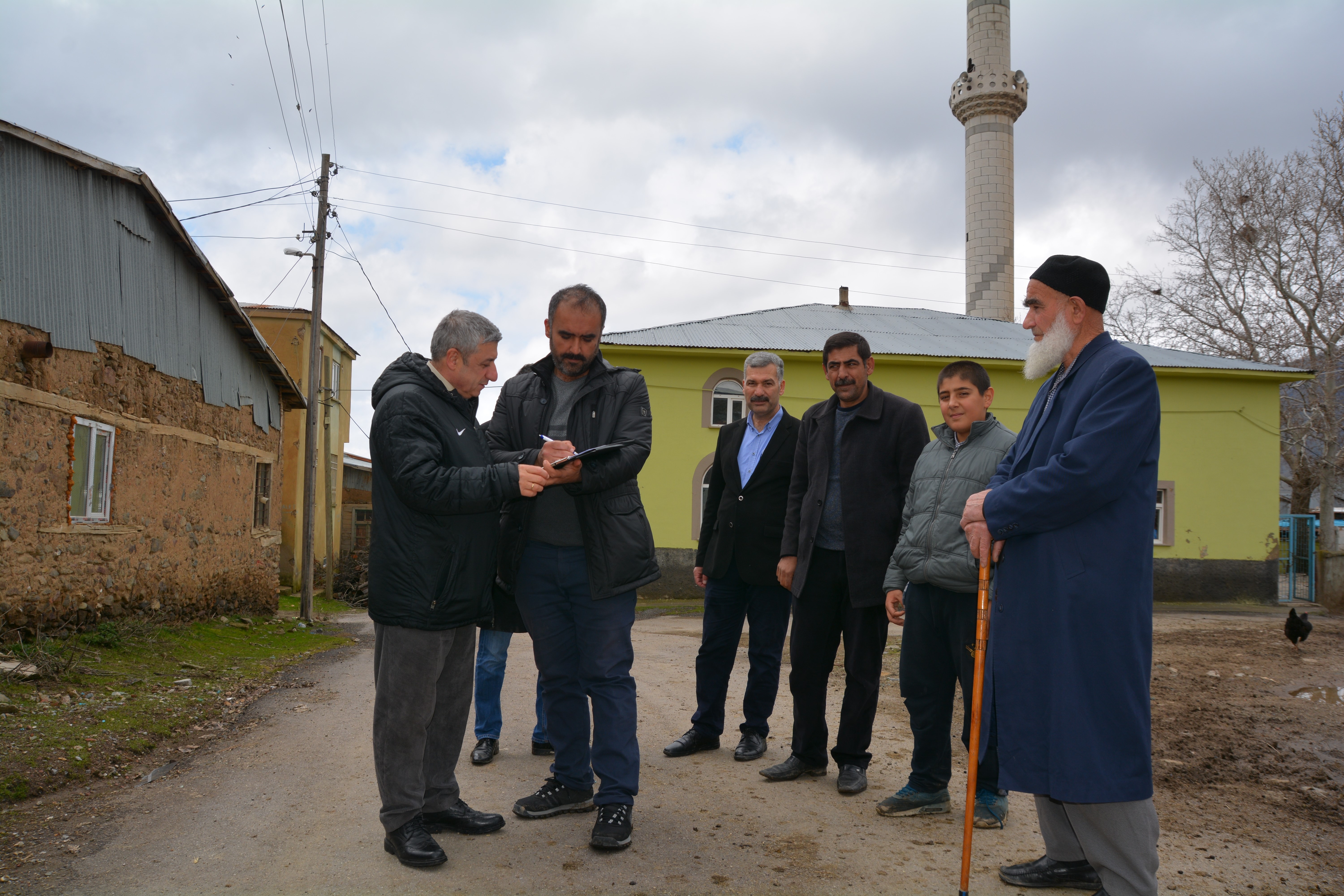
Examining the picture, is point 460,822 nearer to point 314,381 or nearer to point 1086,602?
point 1086,602

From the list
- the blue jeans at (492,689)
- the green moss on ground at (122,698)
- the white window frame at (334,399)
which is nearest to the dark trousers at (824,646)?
the blue jeans at (492,689)

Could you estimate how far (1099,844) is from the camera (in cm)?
256

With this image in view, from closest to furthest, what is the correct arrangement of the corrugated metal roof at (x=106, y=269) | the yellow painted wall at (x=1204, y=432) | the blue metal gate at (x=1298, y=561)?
the corrugated metal roof at (x=106, y=269) < the yellow painted wall at (x=1204, y=432) < the blue metal gate at (x=1298, y=561)

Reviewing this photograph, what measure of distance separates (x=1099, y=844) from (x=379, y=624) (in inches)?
98.0

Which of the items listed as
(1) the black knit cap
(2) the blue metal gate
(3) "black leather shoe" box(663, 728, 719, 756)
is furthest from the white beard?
(2) the blue metal gate

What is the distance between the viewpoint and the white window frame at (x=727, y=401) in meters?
19.4

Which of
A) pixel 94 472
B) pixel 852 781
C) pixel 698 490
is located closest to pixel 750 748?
pixel 852 781

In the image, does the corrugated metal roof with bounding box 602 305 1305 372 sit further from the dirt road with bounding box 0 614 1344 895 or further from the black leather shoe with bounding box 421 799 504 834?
the black leather shoe with bounding box 421 799 504 834

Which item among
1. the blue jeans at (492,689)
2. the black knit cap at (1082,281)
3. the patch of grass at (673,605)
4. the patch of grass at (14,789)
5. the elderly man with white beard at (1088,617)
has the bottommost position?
the patch of grass at (673,605)

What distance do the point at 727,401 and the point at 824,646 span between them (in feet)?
50.7

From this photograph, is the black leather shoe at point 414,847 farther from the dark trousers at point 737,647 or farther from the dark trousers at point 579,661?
the dark trousers at point 737,647

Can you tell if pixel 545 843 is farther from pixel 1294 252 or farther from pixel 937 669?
pixel 1294 252

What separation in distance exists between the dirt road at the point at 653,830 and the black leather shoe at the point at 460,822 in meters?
0.05

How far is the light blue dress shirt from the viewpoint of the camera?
200 inches
